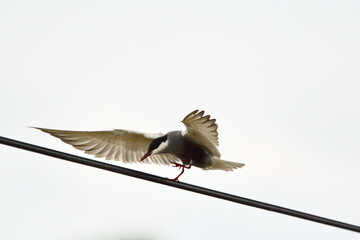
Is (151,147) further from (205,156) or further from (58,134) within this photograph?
(58,134)

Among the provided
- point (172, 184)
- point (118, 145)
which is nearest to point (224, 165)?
point (118, 145)

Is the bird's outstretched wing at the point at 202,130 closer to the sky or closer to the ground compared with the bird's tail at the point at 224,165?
closer to the sky

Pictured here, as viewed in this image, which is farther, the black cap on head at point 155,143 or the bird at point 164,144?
the black cap on head at point 155,143

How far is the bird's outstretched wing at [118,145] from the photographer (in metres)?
8.99

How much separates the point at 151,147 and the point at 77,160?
3.37m

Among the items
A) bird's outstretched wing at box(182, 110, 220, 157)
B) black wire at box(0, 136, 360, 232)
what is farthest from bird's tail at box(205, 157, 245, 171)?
black wire at box(0, 136, 360, 232)

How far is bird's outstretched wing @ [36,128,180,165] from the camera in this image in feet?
29.5

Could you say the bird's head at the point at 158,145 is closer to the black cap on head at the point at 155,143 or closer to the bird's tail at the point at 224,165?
the black cap on head at the point at 155,143

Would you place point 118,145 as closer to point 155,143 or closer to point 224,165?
point 155,143

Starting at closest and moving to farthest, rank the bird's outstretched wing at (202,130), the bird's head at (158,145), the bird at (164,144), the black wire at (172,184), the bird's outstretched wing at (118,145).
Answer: the black wire at (172,184)
the bird's outstretched wing at (202,130)
the bird at (164,144)
the bird's head at (158,145)
the bird's outstretched wing at (118,145)

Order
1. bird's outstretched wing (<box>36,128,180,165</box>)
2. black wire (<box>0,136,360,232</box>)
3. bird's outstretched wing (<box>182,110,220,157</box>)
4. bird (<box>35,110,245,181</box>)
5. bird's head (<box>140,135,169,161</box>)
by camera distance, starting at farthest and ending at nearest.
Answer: bird's outstretched wing (<box>36,128,180,165</box>) → bird's head (<box>140,135,169,161</box>) → bird (<box>35,110,245,181</box>) → bird's outstretched wing (<box>182,110,220,157</box>) → black wire (<box>0,136,360,232</box>)

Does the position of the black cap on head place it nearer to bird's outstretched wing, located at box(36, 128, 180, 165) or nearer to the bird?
the bird

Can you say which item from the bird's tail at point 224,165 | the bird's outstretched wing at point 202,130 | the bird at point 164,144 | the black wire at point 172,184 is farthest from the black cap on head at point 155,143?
the black wire at point 172,184

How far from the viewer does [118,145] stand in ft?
31.3
